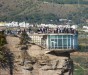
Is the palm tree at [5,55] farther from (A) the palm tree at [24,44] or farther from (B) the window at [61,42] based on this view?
(B) the window at [61,42]

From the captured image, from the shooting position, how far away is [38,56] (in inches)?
844

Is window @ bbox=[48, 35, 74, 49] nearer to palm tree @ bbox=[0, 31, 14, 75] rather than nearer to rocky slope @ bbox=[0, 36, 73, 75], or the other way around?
rocky slope @ bbox=[0, 36, 73, 75]

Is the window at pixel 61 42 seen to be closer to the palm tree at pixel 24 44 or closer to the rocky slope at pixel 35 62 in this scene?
the rocky slope at pixel 35 62

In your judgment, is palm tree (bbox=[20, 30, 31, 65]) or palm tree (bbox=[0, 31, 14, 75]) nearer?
palm tree (bbox=[0, 31, 14, 75])

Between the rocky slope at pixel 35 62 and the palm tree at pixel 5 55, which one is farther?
the rocky slope at pixel 35 62

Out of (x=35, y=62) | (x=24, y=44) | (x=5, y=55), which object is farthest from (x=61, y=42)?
(x=5, y=55)

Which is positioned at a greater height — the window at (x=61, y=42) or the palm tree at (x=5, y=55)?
the window at (x=61, y=42)

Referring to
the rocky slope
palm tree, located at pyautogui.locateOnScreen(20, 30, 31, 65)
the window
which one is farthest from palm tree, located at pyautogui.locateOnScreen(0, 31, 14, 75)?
the window

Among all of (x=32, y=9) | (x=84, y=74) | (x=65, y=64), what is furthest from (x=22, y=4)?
(x=65, y=64)

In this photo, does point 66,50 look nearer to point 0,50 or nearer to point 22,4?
point 0,50

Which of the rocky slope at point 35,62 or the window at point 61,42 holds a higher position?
the window at point 61,42

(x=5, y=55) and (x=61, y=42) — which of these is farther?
(x=5, y=55)

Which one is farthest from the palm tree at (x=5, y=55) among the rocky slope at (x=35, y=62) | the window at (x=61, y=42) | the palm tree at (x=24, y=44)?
the window at (x=61, y=42)

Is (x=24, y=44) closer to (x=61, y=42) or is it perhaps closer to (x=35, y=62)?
(x=35, y=62)
